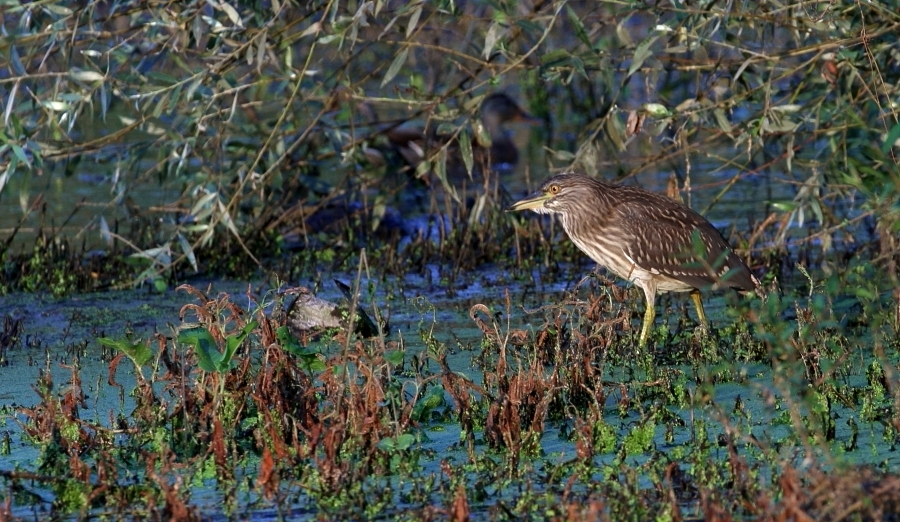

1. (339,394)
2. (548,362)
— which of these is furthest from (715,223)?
(339,394)

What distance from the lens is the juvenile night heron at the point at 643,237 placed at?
6.95 metres

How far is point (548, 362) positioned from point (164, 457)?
2333mm

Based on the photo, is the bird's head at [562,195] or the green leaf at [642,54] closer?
the green leaf at [642,54]

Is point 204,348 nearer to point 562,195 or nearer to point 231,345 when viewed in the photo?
point 231,345

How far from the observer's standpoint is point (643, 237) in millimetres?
7043

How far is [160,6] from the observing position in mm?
7711

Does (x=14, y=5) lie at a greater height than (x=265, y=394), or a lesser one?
greater

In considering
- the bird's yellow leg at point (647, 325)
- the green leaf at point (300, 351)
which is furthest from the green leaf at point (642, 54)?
the green leaf at point (300, 351)

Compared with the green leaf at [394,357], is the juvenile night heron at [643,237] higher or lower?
lower

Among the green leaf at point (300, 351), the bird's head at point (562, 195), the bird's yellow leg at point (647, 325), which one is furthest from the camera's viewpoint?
the bird's head at point (562, 195)

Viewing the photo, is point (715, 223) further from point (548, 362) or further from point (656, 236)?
point (548, 362)

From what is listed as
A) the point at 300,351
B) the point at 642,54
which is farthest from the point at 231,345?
the point at 642,54

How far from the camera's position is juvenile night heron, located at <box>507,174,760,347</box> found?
695cm

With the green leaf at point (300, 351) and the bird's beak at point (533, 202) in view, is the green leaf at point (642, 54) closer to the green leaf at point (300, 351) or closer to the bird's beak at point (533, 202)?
the bird's beak at point (533, 202)
